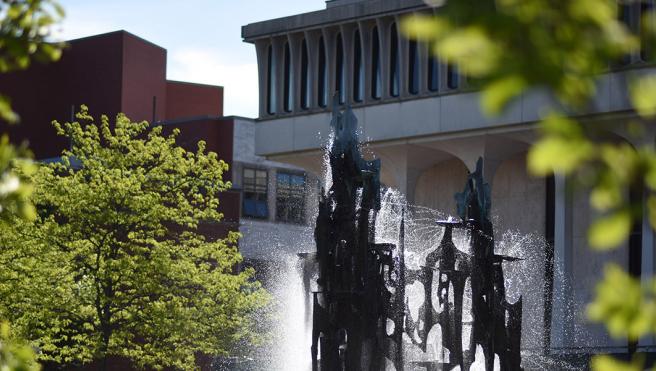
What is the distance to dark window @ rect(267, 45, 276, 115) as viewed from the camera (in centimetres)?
6291

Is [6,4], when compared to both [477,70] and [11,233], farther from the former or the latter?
[11,233]

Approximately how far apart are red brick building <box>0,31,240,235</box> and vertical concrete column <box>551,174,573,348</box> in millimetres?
22005

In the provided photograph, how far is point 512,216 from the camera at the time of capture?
198 ft

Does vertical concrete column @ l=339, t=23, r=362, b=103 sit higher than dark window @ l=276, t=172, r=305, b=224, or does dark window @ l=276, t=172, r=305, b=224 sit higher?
vertical concrete column @ l=339, t=23, r=362, b=103

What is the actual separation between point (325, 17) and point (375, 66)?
3186 mm

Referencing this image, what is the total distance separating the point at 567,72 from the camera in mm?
3322

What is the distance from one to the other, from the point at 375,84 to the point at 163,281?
28.3m

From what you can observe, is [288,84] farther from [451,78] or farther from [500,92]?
[500,92]

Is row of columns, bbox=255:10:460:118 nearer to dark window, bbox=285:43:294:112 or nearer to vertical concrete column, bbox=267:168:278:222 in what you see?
dark window, bbox=285:43:294:112

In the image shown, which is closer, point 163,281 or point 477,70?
point 477,70

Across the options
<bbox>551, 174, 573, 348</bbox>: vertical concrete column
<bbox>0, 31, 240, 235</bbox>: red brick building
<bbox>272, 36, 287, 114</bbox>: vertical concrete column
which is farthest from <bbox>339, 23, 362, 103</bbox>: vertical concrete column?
<bbox>0, 31, 240, 235</bbox>: red brick building

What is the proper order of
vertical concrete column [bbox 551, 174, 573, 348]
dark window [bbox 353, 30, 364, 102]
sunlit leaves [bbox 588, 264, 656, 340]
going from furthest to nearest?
dark window [bbox 353, 30, 364, 102]
vertical concrete column [bbox 551, 174, 573, 348]
sunlit leaves [bbox 588, 264, 656, 340]

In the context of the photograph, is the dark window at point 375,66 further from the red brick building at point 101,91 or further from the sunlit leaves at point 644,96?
the sunlit leaves at point 644,96

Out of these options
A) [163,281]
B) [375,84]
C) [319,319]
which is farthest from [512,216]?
[319,319]
